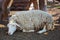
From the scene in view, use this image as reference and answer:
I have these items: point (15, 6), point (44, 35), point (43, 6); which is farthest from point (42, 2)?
point (15, 6)

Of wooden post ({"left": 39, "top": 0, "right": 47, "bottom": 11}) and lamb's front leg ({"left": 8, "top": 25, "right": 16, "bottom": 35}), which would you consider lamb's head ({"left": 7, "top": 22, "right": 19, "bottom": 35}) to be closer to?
lamb's front leg ({"left": 8, "top": 25, "right": 16, "bottom": 35})

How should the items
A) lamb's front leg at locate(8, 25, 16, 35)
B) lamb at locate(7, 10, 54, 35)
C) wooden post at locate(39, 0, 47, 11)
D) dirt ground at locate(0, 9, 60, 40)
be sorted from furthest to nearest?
wooden post at locate(39, 0, 47, 11) < lamb at locate(7, 10, 54, 35) < lamb's front leg at locate(8, 25, 16, 35) < dirt ground at locate(0, 9, 60, 40)

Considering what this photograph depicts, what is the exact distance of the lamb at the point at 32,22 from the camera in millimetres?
4422

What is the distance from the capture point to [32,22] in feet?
14.5

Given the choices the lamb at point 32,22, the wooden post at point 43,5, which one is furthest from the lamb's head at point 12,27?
the wooden post at point 43,5

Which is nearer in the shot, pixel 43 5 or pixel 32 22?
pixel 32 22

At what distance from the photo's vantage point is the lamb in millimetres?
4422

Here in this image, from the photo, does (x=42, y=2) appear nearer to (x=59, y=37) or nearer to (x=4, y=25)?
(x=4, y=25)

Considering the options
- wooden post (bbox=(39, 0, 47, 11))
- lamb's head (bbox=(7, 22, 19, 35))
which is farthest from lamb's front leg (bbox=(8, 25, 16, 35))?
wooden post (bbox=(39, 0, 47, 11))

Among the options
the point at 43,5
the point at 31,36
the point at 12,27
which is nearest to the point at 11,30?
the point at 12,27

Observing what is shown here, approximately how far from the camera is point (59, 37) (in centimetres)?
395

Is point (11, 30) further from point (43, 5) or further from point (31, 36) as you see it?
point (43, 5)

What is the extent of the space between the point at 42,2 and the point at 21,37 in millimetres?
2088

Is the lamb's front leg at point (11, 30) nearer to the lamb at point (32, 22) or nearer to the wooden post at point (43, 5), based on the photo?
the lamb at point (32, 22)
